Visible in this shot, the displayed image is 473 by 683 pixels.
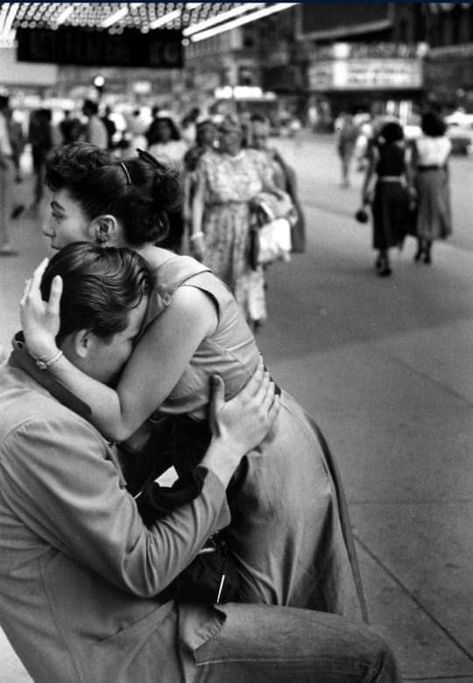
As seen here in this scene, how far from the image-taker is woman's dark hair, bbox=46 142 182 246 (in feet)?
8.99

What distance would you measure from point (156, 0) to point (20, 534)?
280 centimetres

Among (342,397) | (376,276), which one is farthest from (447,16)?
(342,397)

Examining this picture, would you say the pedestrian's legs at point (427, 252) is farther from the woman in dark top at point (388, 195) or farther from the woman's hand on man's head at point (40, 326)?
the woman's hand on man's head at point (40, 326)

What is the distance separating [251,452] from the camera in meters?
2.47

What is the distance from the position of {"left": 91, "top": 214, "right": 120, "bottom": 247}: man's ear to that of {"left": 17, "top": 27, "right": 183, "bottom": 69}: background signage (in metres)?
12.7

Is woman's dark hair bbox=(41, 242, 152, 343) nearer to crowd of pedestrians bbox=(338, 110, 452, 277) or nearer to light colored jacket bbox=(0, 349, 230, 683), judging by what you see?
light colored jacket bbox=(0, 349, 230, 683)

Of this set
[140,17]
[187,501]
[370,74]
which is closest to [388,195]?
[140,17]

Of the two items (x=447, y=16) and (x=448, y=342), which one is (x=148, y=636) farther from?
(x=447, y=16)

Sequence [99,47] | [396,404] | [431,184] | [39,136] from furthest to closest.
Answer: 1. [39,136]
2. [99,47]
3. [431,184]
4. [396,404]

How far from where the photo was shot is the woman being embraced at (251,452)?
97.9 inches

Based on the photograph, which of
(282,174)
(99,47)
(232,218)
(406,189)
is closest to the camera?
(232,218)

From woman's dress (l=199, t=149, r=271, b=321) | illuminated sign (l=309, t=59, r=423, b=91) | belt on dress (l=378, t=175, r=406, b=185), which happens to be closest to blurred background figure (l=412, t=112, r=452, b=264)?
belt on dress (l=378, t=175, r=406, b=185)

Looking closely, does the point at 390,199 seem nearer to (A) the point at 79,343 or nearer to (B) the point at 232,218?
(B) the point at 232,218

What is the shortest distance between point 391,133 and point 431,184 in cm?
125
